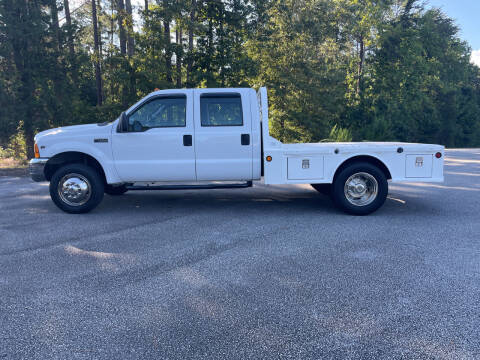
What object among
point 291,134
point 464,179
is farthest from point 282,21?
point 464,179

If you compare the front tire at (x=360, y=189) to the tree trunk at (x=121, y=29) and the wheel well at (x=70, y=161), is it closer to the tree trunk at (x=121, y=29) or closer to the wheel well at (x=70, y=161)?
the wheel well at (x=70, y=161)

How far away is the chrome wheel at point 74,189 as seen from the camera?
6.64 meters

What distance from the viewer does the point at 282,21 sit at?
770 inches

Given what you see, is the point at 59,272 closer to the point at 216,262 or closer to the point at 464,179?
the point at 216,262

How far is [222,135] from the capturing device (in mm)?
6527

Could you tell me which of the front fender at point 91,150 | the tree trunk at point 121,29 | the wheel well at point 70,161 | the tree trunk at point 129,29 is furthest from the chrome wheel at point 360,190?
the tree trunk at point 121,29

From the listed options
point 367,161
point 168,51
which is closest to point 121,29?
point 168,51

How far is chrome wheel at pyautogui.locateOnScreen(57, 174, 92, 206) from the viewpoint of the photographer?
21.8ft

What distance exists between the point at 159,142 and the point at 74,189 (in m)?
1.75

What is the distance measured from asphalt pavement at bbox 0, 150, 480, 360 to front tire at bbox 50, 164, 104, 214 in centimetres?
22

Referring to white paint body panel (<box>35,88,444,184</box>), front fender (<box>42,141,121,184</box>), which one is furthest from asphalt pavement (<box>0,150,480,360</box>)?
front fender (<box>42,141,121,184</box>)

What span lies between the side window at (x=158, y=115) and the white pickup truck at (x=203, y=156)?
0.06ft

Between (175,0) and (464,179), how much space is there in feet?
38.4

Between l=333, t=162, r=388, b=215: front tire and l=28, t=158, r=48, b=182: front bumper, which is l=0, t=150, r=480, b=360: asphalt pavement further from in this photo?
l=28, t=158, r=48, b=182: front bumper
